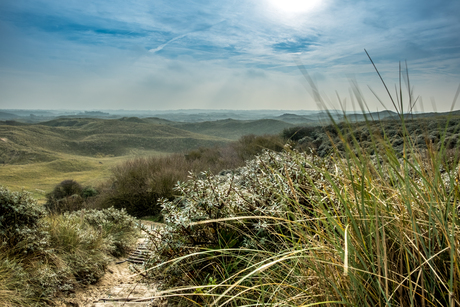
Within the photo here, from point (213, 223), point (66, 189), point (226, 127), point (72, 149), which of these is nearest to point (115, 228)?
point (213, 223)

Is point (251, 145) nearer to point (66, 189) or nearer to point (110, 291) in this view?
point (66, 189)

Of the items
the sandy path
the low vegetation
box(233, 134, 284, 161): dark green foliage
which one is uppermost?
box(233, 134, 284, 161): dark green foliage

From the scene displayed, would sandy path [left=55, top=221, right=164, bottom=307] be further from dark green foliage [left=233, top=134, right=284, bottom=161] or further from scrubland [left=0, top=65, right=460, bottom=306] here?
dark green foliage [left=233, top=134, right=284, bottom=161]

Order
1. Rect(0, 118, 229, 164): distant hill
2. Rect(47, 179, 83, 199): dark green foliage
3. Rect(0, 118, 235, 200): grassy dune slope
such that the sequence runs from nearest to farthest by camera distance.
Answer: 1. Rect(47, 179, 83, 199): dark green foliage
2. Rect(0, 118, 235, 200): grassy dune slope
3. Rect(0, 118, 229, 164): distant hill

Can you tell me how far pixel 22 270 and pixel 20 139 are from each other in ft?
63.5

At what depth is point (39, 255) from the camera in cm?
385

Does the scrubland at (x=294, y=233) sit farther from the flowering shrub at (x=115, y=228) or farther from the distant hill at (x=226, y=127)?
the distant hill at (x=226, y=127)

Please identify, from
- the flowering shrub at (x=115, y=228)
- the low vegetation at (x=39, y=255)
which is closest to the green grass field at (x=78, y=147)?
the low vegetation at (x=39, y=255)

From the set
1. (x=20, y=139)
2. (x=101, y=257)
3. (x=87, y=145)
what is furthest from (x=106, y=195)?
(x=87, y=145)

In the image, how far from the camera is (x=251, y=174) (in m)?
3.54

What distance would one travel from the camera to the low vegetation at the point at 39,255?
3238 millimetres

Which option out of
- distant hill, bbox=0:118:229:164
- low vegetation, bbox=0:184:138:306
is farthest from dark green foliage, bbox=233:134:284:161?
low vegetation, bbox=0:184:138:306

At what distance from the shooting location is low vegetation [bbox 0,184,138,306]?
3.24 m

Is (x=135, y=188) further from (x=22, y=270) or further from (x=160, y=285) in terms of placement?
(x=160, y=285)
